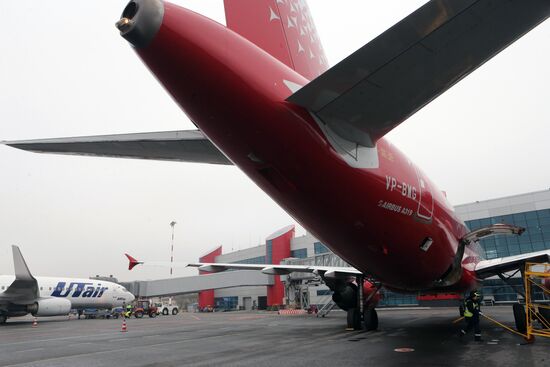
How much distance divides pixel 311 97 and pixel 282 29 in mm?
2136

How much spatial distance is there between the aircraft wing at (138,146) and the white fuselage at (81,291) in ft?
93.8

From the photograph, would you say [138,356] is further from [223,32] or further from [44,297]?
[44,297]

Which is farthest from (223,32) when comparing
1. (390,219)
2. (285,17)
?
(390,219)

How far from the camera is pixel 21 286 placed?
2553cm

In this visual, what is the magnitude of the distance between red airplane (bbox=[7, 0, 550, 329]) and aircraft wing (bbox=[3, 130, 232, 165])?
0.02 metres

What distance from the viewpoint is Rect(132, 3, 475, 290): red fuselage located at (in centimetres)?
410

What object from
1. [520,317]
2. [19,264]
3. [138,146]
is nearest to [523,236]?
[520,317]

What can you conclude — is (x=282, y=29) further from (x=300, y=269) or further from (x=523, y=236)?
(x=523, y=236)

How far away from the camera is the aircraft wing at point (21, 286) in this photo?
24.8 metres

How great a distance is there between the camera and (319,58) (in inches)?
283

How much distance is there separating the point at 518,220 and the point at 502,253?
3.86 m

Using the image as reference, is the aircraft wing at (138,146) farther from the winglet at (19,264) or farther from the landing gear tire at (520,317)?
the winglet at (19,264)

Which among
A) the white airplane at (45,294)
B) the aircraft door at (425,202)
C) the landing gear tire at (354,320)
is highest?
the aircraft door at (425,202)

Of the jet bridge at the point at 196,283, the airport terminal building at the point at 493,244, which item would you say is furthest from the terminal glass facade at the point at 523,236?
the jet bridge at the point at 196,283
